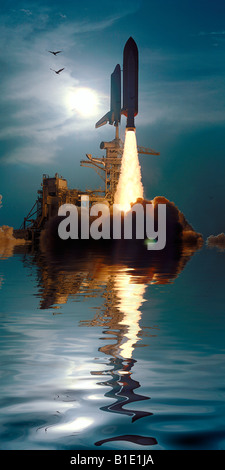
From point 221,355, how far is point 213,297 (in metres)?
12.5

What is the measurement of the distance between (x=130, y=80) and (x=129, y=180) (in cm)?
2511

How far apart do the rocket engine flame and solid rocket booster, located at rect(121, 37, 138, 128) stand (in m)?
5.74

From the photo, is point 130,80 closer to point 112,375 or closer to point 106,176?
point 106,176

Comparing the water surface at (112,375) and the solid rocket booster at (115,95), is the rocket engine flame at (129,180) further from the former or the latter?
the water surface at (112,375)

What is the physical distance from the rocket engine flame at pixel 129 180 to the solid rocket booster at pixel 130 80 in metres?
5.74

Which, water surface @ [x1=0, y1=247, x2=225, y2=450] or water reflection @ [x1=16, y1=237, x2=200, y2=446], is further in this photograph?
water reflection @ [x1=16, y1=237, x2=200, y2=446]

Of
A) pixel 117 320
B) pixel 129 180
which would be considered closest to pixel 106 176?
pixel 129 180

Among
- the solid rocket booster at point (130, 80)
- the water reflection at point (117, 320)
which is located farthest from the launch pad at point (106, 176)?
the water reflection at point (117, 320)

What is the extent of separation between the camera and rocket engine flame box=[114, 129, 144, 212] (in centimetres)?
11494

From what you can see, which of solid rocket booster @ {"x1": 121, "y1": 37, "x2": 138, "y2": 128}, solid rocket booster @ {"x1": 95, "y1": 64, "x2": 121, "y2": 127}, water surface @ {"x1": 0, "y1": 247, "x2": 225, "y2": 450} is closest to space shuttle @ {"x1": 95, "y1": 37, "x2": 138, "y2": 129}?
solid rocket booster @ {"x1": 121, "y1": 37, "x2": 138, "y2": 128}

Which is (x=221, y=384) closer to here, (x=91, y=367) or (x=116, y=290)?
(x=91, y=367)

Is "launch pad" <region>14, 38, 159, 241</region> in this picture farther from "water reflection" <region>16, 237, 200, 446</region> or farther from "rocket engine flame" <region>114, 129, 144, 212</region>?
"water reflection" <region>16, 237, 200, 446</region>
